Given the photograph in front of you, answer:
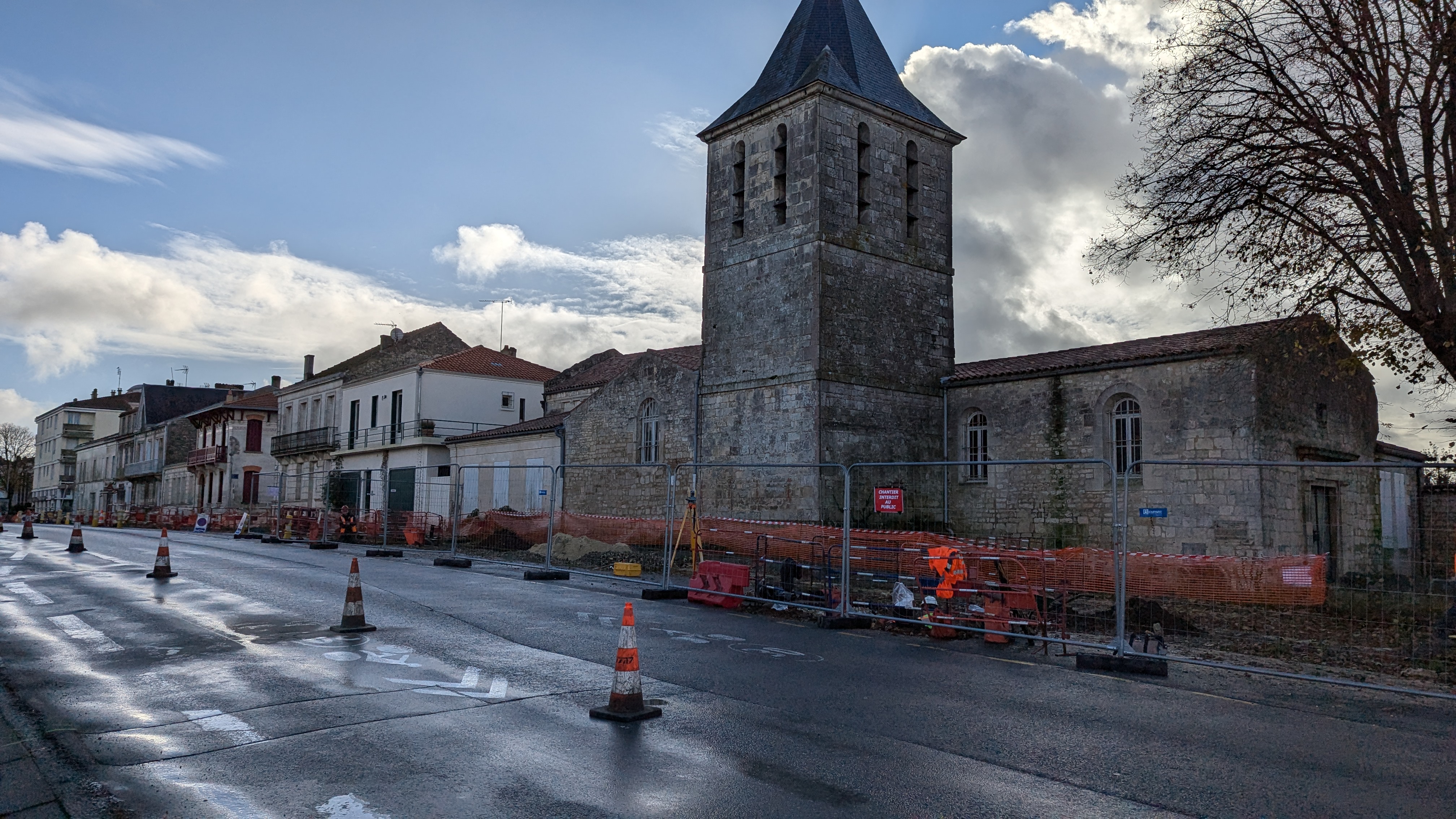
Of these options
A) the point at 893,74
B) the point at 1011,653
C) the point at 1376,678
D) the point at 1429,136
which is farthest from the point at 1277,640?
the point at 893,74

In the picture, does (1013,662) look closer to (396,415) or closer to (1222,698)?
(1222,698)

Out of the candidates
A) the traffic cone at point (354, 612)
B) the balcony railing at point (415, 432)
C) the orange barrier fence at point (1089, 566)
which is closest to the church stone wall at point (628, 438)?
the orange barrier fence at point (1089, 566)

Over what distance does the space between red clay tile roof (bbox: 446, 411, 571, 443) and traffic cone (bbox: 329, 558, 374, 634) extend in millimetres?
20200

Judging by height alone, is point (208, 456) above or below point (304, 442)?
below

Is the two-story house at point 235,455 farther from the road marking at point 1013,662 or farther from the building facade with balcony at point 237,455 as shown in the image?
the road marking at point 1013,662

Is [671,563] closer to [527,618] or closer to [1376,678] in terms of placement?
[527,618]

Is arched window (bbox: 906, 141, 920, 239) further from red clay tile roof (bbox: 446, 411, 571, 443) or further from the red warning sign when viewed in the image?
red clay tile roof (bbox: 446, 411, 571, 443)

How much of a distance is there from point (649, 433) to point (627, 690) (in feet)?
69.3

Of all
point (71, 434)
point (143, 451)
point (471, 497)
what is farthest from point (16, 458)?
point (471, 497)

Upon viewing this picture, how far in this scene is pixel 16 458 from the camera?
107 meters

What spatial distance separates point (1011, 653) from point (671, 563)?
7422 millimetres

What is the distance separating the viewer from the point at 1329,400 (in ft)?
69.6

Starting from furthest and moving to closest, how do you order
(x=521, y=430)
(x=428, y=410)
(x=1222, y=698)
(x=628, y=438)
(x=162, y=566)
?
(x=428, y=410)
(x=521, y=430)
(x=628, y=438)
(x=162, y=566)
(x=1222, y=698)

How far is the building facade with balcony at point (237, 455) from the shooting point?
192 feet
